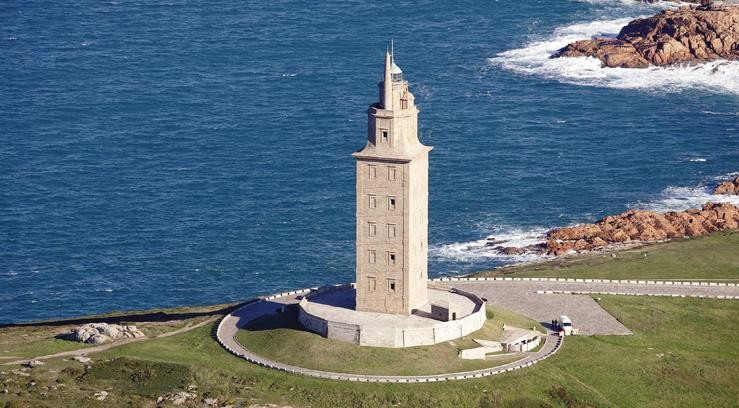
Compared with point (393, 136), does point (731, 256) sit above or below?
below

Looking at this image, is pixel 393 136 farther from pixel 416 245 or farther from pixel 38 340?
pixel 38 340

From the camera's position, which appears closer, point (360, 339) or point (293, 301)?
point (360, 339)

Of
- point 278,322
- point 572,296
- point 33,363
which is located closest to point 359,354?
point 278,322

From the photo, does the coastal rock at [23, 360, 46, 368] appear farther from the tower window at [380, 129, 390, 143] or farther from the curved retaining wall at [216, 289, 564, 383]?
the tower window at [380, 129, 390, 143]

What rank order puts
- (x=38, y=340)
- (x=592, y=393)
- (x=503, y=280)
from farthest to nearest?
(x=503, y=280) → (x=38, y=340) → (x=592, y=393)

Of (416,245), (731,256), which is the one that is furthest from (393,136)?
(731,256)

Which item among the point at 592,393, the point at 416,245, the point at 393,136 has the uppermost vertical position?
the point at 393,136

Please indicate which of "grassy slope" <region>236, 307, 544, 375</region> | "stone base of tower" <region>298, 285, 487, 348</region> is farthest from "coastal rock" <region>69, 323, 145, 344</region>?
"stone base of tower" <region>298, 285, 487, 348</region>

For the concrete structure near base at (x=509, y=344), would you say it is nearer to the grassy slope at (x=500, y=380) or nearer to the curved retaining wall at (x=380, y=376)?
the curved retaining wall at (x=380, y=376)
